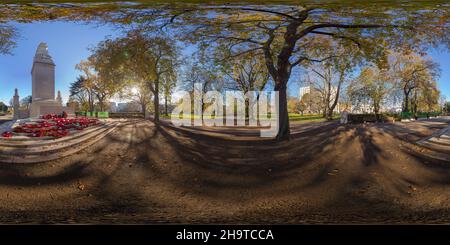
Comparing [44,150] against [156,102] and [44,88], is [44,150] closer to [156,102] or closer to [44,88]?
[44,88]

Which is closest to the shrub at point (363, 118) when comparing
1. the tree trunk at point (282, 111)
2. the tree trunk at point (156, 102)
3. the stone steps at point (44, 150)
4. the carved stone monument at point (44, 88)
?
the tree trunk at point (282, 111)

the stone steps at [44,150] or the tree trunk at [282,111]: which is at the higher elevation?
the tree trunk at [282,111]

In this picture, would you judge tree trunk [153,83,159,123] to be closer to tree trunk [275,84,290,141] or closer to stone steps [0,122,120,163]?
stone steps [0,122,120,163]

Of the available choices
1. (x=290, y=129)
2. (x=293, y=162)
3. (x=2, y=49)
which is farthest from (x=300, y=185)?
(x=2, y=49)

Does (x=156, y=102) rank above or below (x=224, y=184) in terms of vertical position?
above

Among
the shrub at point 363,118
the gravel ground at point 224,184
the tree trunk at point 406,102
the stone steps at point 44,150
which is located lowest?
the gravel ground at point 224,184

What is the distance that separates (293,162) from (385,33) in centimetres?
126
